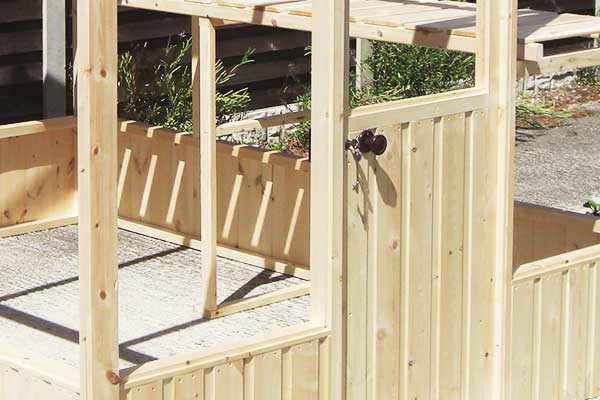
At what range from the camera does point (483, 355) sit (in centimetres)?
631

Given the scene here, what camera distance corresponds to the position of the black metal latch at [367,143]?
566 cm

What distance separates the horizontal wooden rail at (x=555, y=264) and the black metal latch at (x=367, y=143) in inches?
37.9

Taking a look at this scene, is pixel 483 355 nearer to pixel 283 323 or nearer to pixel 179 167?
pixel 283 323

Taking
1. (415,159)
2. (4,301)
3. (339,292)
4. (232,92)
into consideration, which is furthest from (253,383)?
(232,92)

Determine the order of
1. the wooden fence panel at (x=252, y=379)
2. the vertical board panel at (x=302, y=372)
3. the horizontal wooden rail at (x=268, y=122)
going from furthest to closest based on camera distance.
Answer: the horizontal wooden rail at (x=268, y=122), the vertical board panel at (x=302, y=372), the wooden fence panel at (x=252, y=379)

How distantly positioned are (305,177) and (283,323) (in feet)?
3.38

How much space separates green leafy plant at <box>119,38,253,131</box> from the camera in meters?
10.5

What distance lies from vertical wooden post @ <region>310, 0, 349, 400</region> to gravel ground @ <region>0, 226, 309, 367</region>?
1671mm

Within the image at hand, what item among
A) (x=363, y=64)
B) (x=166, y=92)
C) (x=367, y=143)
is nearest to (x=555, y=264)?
(x=367, y=143)

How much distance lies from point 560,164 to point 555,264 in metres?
4.91

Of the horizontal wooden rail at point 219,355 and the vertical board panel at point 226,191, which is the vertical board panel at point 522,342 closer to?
the horizontal wooden rail at point 219,355

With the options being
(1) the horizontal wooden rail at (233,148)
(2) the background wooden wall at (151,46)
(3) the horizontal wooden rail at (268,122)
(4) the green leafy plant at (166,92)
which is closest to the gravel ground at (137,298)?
(1) the horizontal wooden rail at (233,148)

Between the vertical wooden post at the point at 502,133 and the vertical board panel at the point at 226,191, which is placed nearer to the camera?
the vertical wooden post at the point at 502,133

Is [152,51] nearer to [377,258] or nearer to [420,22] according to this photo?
[420,22]
